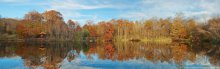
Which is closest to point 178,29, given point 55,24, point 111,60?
point 55,24

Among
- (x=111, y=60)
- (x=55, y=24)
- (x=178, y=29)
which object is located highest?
(x=55, y=24)

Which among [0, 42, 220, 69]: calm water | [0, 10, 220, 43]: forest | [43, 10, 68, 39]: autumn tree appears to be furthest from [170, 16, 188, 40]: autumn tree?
[0, 42, 220, 69]: calm water

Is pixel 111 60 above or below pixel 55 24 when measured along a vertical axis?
below

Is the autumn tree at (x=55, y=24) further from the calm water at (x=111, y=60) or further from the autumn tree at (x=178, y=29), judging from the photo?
the calm water at (x=111, y=60)

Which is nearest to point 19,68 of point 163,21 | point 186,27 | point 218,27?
point 218,27

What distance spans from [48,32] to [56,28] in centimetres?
305

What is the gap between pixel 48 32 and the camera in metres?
69.6

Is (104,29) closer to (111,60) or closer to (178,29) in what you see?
(178,29)

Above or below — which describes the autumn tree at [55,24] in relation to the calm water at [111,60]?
above

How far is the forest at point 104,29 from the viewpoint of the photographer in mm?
61625

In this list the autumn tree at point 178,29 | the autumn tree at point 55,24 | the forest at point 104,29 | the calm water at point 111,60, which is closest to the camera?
the calm water at point 111,60

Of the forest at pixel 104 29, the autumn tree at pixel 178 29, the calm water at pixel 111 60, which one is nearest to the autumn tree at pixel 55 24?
the forest at pixel 104 29

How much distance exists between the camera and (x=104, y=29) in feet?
253

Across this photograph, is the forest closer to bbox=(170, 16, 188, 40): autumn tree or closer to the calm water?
bbox=(170, 16, 188, 40): autumn tree
